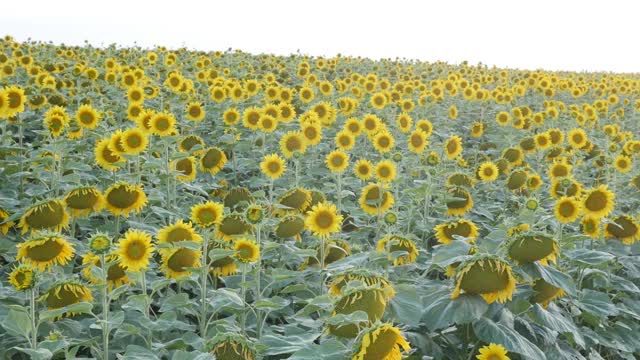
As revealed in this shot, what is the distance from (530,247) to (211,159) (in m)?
3.79

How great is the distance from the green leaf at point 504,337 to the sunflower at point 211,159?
3.73 metres

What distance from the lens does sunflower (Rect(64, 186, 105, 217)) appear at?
160 inches

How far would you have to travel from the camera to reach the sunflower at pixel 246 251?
11.2ft

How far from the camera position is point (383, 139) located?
6676 millimetres

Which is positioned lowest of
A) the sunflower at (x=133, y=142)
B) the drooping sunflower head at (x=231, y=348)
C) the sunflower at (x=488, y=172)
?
the drooping sunflower head at (x=231, y=348)

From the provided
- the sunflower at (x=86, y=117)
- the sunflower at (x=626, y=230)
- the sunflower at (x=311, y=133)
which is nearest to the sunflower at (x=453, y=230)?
the sunflower at (x=626, y=230)

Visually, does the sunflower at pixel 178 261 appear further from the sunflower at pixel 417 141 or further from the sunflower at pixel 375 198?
the sunflower at pixel 417 141

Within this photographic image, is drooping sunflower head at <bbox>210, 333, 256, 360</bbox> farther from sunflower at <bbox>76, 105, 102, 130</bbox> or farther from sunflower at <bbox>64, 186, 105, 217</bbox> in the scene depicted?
sunflower at <bbox>76, 105, 102, 130</bbox>

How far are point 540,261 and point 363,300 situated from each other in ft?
3.83

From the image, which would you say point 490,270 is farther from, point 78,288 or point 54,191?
point 54,191

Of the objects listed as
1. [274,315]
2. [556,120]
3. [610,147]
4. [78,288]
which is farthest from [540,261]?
[556,120]

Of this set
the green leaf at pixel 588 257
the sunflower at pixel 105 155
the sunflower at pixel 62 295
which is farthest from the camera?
the sunflower at pixel 105 155

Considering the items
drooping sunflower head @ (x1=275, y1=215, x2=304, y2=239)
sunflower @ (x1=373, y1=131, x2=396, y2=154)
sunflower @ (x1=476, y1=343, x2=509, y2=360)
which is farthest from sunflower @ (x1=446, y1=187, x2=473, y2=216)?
sunflower @ (x1=476, y1=343, x2=509, y2=360)

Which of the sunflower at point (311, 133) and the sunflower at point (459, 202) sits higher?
the sunflower at point (311, 133)
